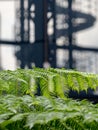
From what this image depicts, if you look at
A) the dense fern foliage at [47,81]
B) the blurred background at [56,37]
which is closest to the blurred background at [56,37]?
the blurred background at [56,37]

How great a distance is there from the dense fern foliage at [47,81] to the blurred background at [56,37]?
3.63 metres

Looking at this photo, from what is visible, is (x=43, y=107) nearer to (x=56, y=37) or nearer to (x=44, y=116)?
A: (x=44, y=116)

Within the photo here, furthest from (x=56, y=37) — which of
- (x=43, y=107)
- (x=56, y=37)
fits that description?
(x=43, y=107)

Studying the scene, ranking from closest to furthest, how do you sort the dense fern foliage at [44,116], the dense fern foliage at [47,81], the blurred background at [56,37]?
the dense fern foliage at [44,116] → the dense fern foliage at [47,81] → the blurred background at [56,37]

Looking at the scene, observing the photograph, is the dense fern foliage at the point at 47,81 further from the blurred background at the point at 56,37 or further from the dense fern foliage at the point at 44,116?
the blurred background at the point at 56,37

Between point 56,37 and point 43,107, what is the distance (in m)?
4.13

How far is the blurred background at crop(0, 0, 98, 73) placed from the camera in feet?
15.3

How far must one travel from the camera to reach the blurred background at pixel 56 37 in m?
4.67

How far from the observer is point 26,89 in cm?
98

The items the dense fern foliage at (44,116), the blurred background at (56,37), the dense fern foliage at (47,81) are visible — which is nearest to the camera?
the dense fern foliage at (44,116)

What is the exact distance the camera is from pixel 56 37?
190 inches

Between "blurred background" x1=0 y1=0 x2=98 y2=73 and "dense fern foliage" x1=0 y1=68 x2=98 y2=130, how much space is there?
3667 mm

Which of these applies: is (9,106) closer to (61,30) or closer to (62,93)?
(62,93)

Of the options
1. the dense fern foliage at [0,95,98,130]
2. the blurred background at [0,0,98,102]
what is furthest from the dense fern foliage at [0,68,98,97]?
the blurred background at [0,0,98,102]
